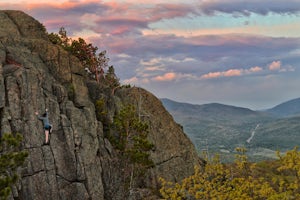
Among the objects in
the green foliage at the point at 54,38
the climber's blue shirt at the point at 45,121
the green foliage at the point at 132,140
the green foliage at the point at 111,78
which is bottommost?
the green foliage at the point at 132,140

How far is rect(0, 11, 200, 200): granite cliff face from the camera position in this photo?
166ft

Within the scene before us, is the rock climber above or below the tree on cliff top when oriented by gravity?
below

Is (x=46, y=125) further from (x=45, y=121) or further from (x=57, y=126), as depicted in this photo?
(x=57, y=126)

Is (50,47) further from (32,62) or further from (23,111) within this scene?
(23,111)

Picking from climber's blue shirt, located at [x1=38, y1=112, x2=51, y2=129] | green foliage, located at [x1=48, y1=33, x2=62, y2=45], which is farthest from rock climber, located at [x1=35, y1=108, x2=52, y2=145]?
green foliage, located at [x1=48, y1=33, x2=62, y2=45]

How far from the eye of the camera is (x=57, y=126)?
185ft

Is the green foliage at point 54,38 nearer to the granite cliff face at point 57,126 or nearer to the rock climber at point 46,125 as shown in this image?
the granite cliff face at point 57,126

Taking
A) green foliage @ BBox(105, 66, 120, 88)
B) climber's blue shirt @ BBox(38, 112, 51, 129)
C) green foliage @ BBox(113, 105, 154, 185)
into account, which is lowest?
green foliage @ BBox(113, 105, 154, 185)

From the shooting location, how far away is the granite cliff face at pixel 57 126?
1997 inches

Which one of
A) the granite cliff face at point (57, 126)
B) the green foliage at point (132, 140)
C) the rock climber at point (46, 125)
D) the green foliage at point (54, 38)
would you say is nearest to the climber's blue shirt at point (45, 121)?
the rock climber at point (46, 125)

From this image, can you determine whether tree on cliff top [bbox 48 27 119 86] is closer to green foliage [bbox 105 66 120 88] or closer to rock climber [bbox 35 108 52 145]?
green foliage [bbox 105 66 120 88]

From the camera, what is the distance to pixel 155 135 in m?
81.3

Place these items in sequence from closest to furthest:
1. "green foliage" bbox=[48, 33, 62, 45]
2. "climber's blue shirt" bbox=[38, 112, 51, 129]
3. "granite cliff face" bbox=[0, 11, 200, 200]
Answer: "granite cliff face" bbox=[0, 11, 200, 200], "climber's blue shirt" bbox=[38, 112, 51, 129], "green foliage" bbox=[48, 33, 62, 45]

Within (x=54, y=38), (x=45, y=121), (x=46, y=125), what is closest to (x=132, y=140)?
(x=45, y=121)
